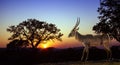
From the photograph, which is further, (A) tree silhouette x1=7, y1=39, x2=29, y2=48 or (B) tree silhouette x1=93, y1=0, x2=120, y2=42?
(A) tree silhouette x1=7, y1=39, x2=29, y2=48

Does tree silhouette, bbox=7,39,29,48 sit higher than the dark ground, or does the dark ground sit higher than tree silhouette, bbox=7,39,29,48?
tree silhouette, bbox=7,39,29,48

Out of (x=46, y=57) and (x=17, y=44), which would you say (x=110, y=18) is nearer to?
(x=46, y=57)

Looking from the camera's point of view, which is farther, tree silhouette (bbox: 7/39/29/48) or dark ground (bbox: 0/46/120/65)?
tree silhouette (bbox: 7/39/29/48)

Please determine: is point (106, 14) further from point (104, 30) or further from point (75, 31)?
point (75, 31)

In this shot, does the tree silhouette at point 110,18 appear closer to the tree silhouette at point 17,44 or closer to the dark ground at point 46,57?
the dark ground at point 46,57

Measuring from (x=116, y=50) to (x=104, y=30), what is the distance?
1124cm

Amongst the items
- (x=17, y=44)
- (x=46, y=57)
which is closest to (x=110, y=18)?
(x=46, y=57)

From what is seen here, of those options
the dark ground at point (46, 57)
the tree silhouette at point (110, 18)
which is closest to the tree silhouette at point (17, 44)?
the dark ground at point (46, 57)

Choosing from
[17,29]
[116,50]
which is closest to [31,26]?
[17,29]

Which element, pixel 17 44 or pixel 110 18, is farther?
pixel 17 44

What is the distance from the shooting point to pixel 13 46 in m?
73.8

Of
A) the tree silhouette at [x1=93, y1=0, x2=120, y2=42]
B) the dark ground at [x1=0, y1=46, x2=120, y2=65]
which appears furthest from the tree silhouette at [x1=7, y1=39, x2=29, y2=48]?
the tree silhouette at [x1=93, y1=0, x2=120, y2=42]

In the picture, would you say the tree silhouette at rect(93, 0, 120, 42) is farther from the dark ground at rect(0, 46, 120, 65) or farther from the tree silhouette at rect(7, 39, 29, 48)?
the tree silhouette at rect(7, 39, 29, 48)

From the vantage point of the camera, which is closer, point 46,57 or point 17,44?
point 46,57
